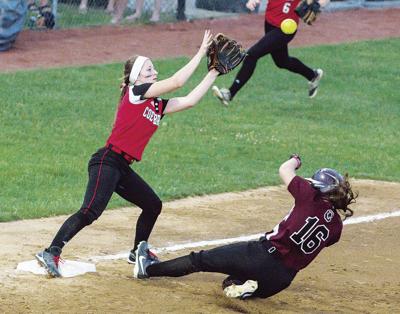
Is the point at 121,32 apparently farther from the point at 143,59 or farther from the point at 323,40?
the point at 143,59

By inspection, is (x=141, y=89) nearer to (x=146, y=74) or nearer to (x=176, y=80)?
(x=146, y=74)

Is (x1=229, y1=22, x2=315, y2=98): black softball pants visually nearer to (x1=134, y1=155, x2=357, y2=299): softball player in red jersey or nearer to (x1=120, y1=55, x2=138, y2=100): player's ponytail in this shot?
(x1=120, y1=55, x2=138, y2=100): player's ponytail

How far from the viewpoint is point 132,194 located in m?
8.23

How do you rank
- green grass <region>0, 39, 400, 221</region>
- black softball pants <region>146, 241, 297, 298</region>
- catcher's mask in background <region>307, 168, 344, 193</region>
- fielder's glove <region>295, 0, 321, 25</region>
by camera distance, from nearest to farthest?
catcher's mask in background <region>307, 168, 344, 193</region>, black softball pants <region>146, 241, 297, 298</region>, green grass <region>0, 39, 400, 221</region>, fielder's glove <region>295, 0, 321, 25</region>

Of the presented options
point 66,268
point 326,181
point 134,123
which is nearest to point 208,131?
point 134,123

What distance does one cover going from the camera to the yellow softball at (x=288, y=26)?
13789 mm

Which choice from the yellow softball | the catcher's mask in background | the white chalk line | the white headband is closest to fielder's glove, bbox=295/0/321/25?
the yellow softball

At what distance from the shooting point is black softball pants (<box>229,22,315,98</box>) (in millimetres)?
13914

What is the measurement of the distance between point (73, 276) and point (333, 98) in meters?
10.1

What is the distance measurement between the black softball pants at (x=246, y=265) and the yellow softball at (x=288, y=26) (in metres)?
6.50

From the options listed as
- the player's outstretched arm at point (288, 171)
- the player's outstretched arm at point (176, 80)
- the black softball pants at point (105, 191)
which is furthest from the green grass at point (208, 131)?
the player's outstretched arm at point (288, 171)

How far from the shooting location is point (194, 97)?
8039 mm

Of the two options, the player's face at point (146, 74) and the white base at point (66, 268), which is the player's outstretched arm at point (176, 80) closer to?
the player's face at point (146, 74)

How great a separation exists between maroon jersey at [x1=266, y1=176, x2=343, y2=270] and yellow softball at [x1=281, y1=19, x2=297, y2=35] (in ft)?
21.4
